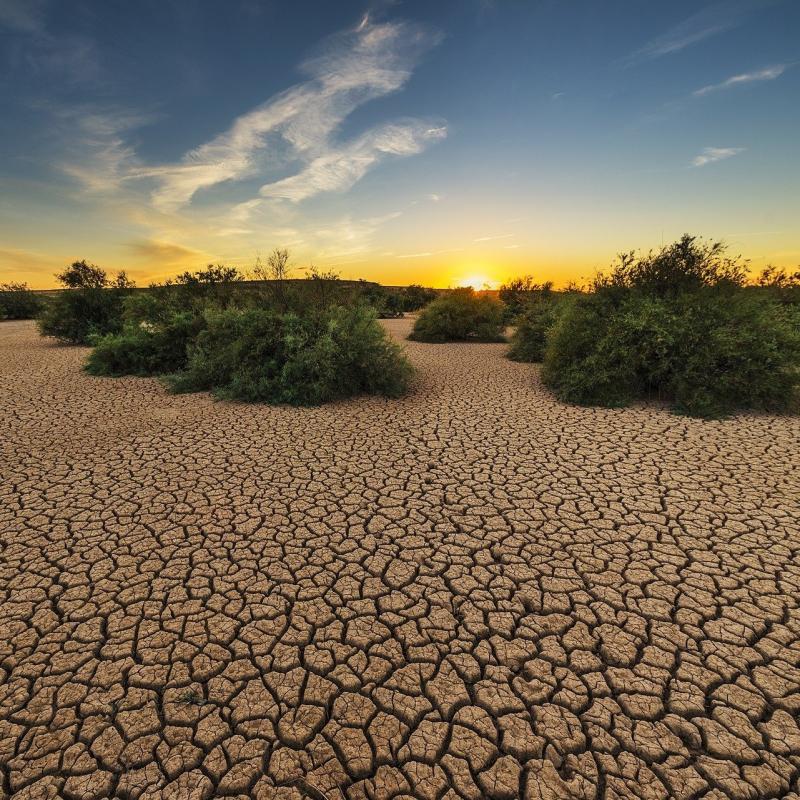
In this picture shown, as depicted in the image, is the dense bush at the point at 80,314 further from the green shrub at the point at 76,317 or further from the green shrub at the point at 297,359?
the green shrub at the point at 297,359

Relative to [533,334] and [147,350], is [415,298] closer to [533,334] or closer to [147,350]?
[533,334]

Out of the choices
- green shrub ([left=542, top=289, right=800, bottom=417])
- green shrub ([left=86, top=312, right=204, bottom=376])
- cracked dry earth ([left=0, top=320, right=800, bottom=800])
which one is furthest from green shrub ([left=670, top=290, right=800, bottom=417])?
green shrub ([left=86, top=312, right=204, bottom=376])

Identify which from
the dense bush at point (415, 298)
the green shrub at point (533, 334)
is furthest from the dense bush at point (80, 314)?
the dense bush at point (415, 298)

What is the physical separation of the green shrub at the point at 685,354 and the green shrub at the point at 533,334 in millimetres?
3477

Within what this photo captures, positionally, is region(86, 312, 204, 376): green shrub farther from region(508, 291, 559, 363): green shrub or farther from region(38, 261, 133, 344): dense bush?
region(508, 291, 559, 363): green shrub

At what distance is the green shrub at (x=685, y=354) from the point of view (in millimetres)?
7266

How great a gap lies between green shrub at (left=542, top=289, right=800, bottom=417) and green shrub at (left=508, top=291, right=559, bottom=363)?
11.4 feet

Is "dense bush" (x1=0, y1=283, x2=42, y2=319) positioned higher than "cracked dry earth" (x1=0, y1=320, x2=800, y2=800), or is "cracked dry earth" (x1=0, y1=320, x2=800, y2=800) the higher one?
"dense bush" (x1=0, y1=283, x2=42, y2=319)

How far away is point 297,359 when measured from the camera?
316 inches

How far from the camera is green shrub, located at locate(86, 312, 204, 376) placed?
32.7ft

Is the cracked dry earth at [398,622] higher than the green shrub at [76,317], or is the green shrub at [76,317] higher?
the green shrub at [76,317]

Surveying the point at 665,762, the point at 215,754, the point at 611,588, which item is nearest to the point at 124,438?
the point at 215,754

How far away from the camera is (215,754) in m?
1.98

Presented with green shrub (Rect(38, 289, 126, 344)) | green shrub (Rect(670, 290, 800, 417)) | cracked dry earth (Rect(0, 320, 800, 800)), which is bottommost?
cracked dry earth (Rect(0, 320, 800, 800))
